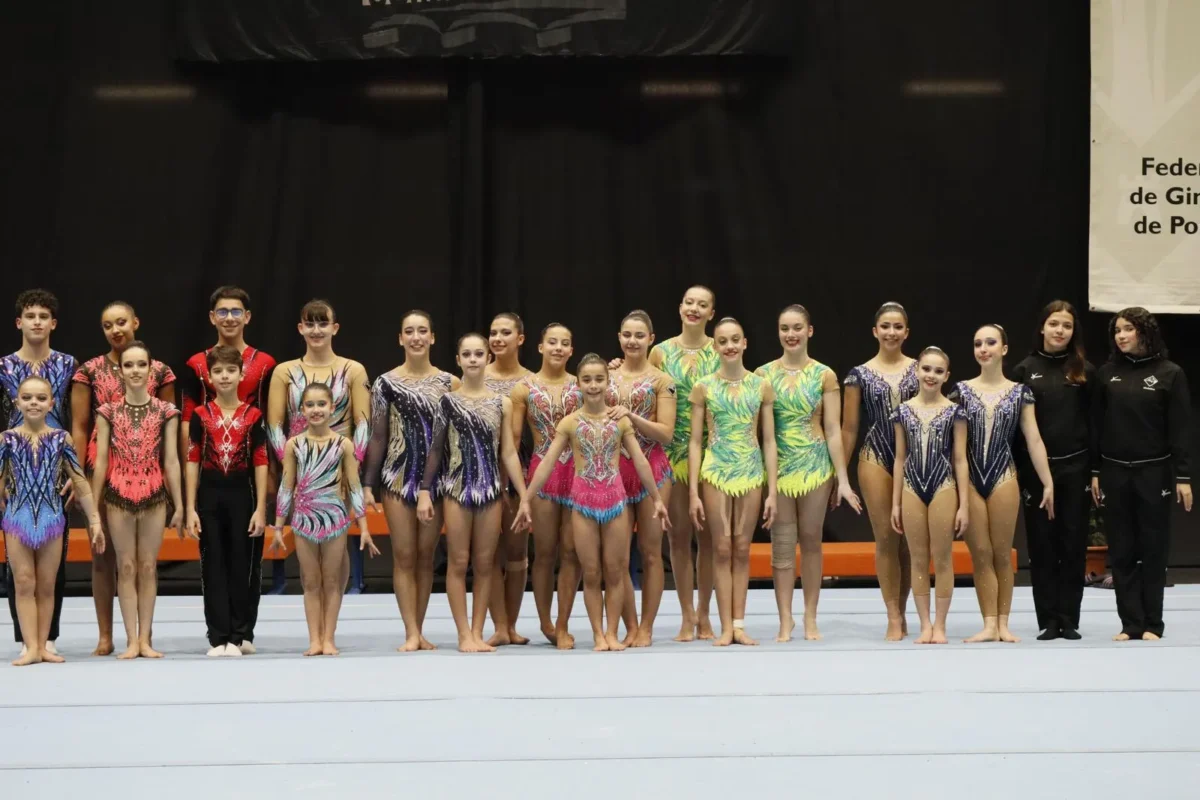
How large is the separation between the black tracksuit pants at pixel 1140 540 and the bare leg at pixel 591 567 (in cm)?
226

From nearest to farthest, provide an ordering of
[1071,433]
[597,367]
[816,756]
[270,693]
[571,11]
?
1. [816,756]
2. [270,693]
3. [597,367]
4. [1071,433]
5. [571,11]

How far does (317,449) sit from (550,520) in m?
1.03

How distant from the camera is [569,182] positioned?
31.0ft

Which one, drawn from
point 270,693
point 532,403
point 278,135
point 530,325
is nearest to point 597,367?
point 532,403

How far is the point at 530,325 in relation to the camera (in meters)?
9.52

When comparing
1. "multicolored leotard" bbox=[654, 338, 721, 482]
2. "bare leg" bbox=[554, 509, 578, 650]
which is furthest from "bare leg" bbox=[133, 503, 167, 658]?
"multicolored leotard" bbox=[654, 338, 721, 482]

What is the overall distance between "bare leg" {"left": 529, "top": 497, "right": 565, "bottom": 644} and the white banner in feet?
15.9

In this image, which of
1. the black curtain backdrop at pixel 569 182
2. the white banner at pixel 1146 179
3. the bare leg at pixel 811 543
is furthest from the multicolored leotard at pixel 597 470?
the white banner at pixel 1146 179

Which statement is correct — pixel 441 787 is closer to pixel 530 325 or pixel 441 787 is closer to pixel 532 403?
pixel 532 403

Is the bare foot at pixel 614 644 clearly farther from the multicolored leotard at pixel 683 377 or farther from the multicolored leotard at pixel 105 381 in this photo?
the multicolored leotard at pixel 105 381

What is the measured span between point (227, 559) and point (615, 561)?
1641mm

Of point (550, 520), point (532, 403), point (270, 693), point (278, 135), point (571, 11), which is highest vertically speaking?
point (571, 11)

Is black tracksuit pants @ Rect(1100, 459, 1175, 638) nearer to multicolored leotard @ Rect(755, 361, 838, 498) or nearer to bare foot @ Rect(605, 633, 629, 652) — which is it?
multicolored leotard @ Rect(755, 361, 838, 498)

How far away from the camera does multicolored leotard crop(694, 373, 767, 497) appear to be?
239 inches
